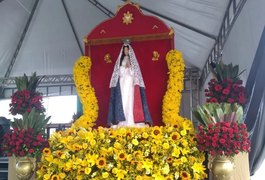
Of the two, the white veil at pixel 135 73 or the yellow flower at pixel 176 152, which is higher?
the white veil at pixel 135 73

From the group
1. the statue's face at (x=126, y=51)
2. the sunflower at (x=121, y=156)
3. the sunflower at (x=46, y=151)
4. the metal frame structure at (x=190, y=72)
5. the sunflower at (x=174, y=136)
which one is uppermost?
the metal frame structure at (x=190, y=72)

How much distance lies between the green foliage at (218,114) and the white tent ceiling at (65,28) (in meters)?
3.33

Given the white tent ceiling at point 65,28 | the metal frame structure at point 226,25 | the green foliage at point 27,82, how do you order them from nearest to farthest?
the green foliage at point 27,82
the metal frame structure at point 226,25
the white tent ceiling at point 65,28

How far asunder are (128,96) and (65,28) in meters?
6.49

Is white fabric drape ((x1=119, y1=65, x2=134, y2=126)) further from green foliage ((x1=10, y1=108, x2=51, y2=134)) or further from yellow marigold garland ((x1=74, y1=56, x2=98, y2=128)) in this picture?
green foliage ((x1=10, y1=108, x2=51, y2=134))

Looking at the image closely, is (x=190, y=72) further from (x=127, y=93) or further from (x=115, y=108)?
(x=115, y=108)

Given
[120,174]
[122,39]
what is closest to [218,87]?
[122,39]

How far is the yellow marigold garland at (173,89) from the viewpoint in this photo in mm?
4160

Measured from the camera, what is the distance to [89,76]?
4586mm

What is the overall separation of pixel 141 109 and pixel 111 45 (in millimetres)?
1077

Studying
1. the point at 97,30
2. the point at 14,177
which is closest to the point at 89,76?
the point at 97,30

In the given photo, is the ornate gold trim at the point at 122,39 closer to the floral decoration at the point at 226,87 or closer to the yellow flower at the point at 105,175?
the floral decoration at the point at 226,87

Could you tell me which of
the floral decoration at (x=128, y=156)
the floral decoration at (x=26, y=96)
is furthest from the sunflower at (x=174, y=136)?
the floral decoration at (x=26, y=96)

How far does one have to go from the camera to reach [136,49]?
467 centimetres
